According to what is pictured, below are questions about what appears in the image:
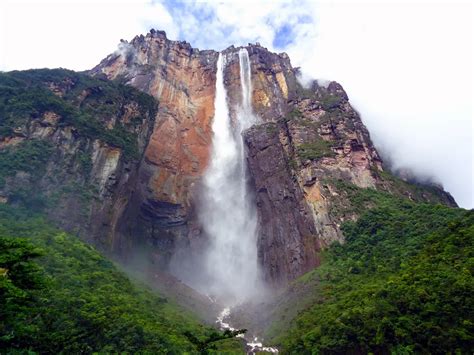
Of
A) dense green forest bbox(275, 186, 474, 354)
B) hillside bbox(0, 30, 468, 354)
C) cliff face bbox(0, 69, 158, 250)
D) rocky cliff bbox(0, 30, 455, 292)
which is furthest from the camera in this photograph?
rocky cliff bbox(0, 30, 455, 292)

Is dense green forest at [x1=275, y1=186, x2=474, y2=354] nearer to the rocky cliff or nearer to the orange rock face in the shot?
the rocky cliff

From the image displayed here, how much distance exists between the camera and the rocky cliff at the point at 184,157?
4931 centimetres

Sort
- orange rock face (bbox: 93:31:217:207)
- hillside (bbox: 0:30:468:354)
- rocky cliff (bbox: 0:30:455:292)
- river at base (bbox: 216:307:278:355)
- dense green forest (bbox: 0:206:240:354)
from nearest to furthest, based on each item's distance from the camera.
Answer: dense green forest (bbox: 0:206:240:354)
hillside (bbox: 0:30:468:354)
river at base (bbox: 216:307:278:355)
rocky cliff (bbox: 0:30:455:292)
orange rock face (bbox: 93:31:217:207)

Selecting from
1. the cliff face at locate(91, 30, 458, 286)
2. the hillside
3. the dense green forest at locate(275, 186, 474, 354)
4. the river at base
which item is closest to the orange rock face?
the cliff face at locate(91, 30, 458, 286)

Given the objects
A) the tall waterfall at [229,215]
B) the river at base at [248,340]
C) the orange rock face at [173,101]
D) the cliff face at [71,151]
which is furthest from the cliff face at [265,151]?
the river at base at [248,340]

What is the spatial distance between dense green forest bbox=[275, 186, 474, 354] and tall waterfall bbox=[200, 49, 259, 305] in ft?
51.2

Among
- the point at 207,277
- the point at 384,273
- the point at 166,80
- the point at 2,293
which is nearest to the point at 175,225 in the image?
the point at 207,277

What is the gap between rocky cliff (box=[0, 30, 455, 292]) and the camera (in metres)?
49.3

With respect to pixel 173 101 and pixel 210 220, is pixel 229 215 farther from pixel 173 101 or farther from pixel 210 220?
pixel 173 101

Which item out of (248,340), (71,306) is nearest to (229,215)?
(248,340)

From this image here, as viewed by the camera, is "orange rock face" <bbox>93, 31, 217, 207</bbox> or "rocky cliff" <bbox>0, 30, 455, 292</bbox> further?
"orange rock face" <bbox>93, 31, 217, 207</bbox>

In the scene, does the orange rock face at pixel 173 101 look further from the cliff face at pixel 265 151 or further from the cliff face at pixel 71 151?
the cliff face at pixel 71 151

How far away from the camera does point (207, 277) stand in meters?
58.4

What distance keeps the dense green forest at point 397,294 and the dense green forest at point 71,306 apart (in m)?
8.59
